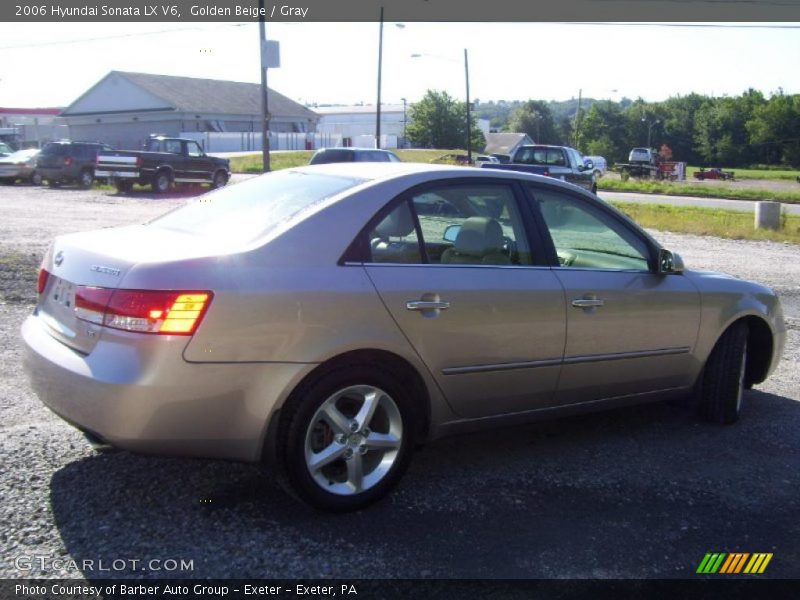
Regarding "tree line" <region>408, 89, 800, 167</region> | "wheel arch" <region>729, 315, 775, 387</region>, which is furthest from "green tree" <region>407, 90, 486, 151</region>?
"wheel arch" <region>729, 315, 775, 387</region>

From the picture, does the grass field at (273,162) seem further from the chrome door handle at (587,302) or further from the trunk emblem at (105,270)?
the trunk emblem at (105,270)

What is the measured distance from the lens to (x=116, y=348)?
11.2 feet

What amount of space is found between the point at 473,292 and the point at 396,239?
476 mm

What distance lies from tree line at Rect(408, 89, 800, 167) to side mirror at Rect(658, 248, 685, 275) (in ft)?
275

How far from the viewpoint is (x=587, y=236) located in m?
5.00

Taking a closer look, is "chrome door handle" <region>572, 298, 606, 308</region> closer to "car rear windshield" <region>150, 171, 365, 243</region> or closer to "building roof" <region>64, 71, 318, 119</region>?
"car rear windshield" <region>150, 171, 365, 243</region>

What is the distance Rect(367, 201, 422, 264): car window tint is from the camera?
397 cm

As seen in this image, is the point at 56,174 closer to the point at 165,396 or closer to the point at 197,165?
the point at 197,165

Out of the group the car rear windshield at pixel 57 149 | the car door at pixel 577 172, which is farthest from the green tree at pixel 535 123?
the car door at pixel 577 172

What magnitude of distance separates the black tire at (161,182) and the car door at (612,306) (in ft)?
83.8

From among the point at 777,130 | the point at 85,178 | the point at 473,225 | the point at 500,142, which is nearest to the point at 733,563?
the point at 473,225

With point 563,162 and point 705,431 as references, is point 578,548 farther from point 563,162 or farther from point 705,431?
point 563,162

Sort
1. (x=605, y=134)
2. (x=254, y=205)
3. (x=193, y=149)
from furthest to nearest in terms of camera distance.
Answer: (x=605, y=134), (x=193, y=149), (x=254, y=205)

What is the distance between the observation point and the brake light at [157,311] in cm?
338
